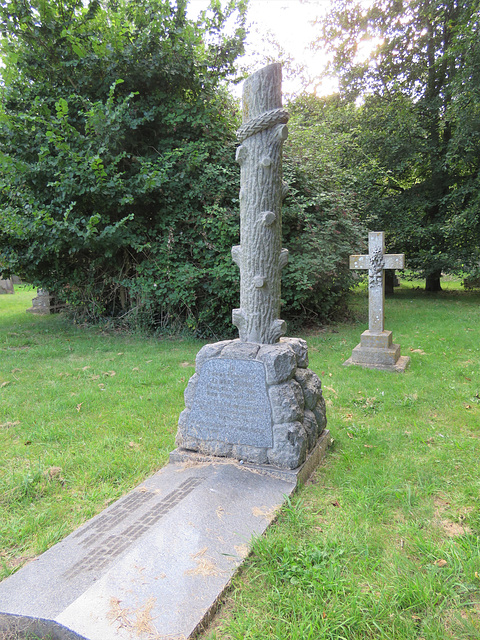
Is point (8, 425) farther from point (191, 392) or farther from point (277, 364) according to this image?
point (277, 364)

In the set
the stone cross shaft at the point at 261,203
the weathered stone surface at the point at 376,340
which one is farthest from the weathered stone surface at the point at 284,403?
the weathered stone surface at the point at 376,340

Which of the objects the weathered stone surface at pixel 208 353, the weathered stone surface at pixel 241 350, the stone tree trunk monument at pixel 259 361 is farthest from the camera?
the weathered stone surface at pixel 208 353

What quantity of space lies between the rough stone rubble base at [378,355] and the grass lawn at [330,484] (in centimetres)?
28

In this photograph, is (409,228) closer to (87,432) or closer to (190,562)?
(87,432)

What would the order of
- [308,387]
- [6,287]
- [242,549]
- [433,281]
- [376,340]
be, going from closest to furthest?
[242,549] < [308,387] < [376,340] < [433,281] < [6,287]

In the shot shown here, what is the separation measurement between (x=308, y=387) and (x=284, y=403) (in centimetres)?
48

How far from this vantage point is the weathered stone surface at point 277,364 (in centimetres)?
328

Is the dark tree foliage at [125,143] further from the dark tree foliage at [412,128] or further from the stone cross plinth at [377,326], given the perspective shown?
the dark tree foliage at [412,128]

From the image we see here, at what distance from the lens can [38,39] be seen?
778cm

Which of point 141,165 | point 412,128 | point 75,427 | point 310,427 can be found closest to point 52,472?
point 75,427

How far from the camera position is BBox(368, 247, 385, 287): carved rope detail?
6941 millimetres

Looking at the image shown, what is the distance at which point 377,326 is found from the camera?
691cm

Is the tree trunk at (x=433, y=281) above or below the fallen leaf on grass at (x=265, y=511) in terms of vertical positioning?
above

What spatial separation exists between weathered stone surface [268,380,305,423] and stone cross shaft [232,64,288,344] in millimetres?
499
